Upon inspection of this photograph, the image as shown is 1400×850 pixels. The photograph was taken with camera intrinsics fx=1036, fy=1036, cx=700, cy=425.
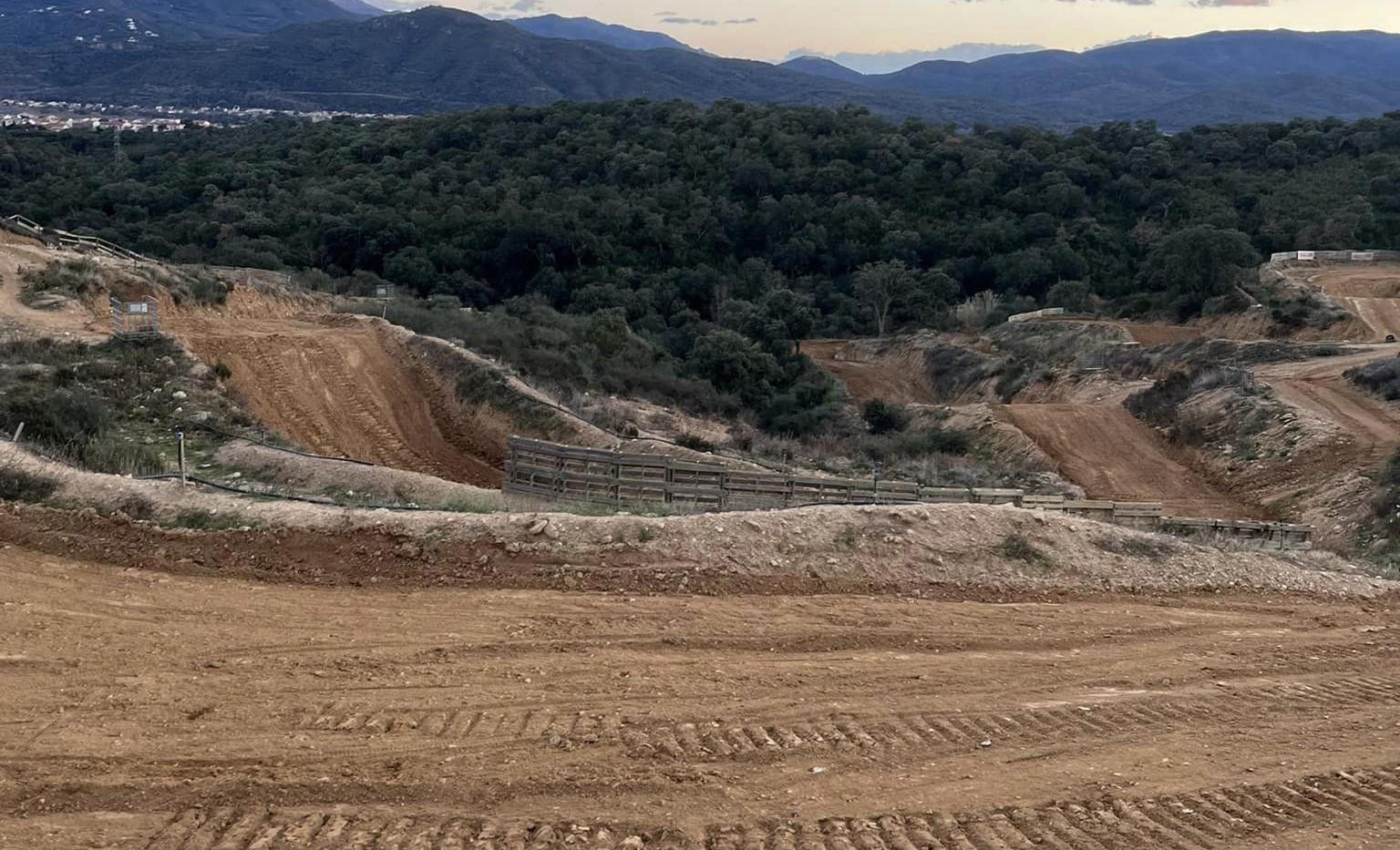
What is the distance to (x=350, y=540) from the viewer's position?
1129 centimetres

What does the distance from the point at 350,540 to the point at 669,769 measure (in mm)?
5541

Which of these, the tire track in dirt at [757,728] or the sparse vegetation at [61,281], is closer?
the tire track in dirt at [757,728]

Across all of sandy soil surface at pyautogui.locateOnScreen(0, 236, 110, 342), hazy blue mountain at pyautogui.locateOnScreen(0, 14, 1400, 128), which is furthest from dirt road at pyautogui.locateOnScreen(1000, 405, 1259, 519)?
hazy blue mountain at pyautogui.locateOnScreen(0, 14, 1400, 128)

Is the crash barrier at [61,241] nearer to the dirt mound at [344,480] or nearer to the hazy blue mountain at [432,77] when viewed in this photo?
the dirt mound at [344,480]

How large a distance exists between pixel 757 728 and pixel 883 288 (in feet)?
152

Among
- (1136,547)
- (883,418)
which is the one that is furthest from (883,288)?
(1136,547)

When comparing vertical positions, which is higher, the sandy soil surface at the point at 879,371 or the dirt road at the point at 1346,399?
the dirt road at the point at 1346,399

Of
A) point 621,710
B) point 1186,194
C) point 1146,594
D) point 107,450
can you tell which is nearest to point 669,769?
point 621,710

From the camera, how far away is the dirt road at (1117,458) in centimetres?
2419

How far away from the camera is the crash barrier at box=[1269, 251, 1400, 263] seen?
47.6 meters

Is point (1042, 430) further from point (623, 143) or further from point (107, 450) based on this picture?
point (623, 143)

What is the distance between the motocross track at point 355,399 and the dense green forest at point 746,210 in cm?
1406

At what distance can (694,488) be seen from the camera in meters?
14.2

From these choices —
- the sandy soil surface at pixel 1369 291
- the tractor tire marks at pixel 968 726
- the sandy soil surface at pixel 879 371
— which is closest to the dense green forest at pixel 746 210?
the sandy soil surface at pixel 879 371
